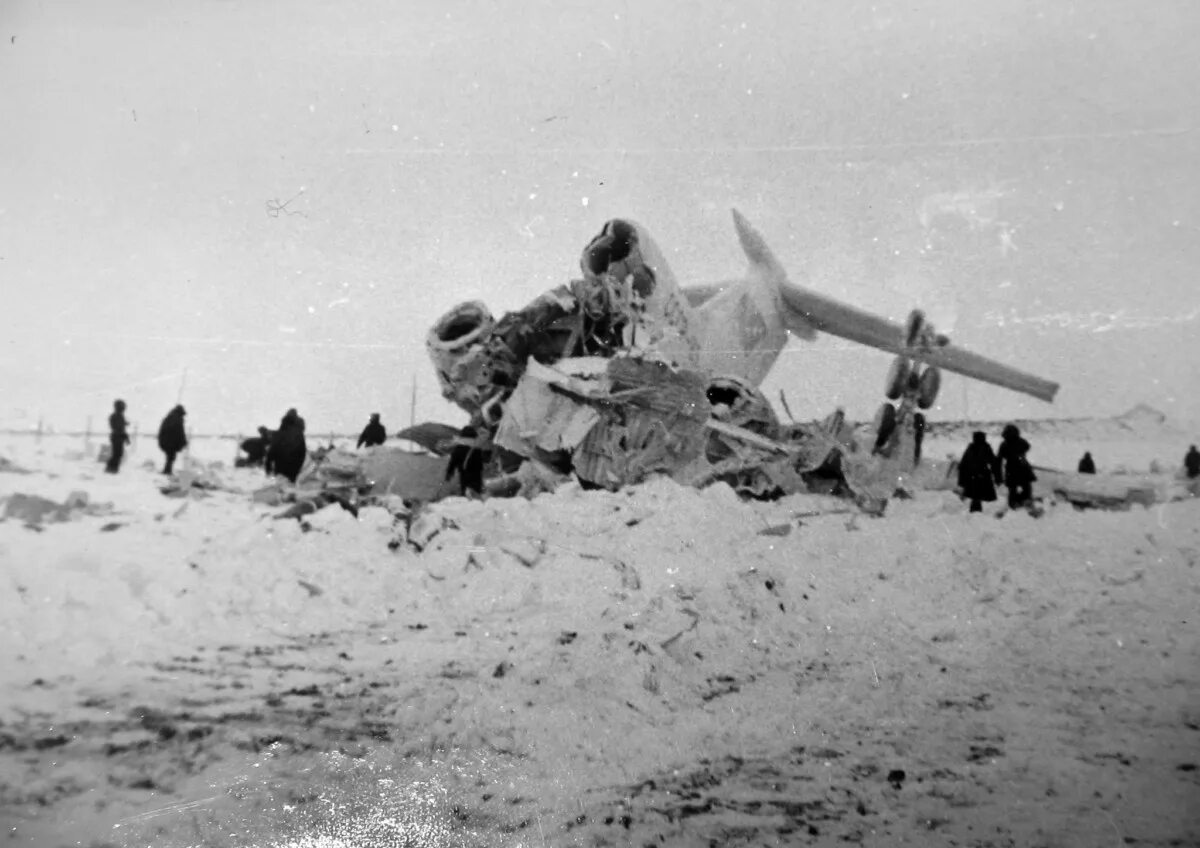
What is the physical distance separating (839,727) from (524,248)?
109cm

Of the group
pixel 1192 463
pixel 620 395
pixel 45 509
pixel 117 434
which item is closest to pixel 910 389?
pixel 1192 463

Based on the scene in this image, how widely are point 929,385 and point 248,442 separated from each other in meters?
1.35

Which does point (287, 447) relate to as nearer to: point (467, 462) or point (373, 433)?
point (373, 433)

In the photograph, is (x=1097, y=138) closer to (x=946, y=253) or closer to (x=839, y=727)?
(x=946, y=253)

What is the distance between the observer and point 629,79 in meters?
1.63

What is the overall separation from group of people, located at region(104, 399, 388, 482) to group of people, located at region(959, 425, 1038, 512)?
52.1 inches

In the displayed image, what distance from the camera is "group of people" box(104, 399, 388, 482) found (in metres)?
1.61

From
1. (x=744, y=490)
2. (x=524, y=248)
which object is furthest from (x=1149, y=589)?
(x=524, y=248)

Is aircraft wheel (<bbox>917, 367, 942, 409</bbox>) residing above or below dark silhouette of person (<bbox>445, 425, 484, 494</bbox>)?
above

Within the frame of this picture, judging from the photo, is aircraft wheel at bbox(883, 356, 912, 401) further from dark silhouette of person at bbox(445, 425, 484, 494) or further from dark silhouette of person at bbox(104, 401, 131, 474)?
dark silhouette of person at bbox(104, 401, 131, 474)

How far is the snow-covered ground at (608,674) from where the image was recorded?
1.29 m

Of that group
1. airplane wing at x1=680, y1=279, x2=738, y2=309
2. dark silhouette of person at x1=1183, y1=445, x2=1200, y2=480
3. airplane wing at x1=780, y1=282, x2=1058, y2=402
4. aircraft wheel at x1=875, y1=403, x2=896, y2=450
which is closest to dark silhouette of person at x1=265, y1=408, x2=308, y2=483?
airplane wing at x1=680, y1=279, x2=738, y2=309

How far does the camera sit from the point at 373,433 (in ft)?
5.49

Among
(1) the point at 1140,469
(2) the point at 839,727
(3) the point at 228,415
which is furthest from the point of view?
(3) the point at 228,415
